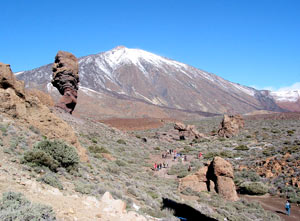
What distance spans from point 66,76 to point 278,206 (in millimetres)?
22013

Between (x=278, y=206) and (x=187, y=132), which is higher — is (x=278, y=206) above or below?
below

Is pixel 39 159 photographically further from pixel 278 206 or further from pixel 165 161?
pixel 165 161

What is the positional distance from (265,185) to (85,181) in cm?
1161

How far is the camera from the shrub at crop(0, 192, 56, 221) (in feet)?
A: 12.1

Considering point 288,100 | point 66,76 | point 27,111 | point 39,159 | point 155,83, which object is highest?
point 288,100

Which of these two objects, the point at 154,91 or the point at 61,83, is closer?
the point at 61,83

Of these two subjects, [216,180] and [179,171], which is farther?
[179,171]

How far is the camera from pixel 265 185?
15242mm

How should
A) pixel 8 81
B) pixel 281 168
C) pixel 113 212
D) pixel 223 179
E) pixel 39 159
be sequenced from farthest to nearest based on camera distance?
pixel 281 168, pixel 223 179, pixel 8 81, pixel 39 159, pixel 113 212

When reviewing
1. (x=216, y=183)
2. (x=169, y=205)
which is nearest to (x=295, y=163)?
(x=216, y=183)

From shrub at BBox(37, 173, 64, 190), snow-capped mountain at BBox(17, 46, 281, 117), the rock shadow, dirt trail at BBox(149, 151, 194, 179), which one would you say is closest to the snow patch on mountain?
snow-capped mountain at BBox(17, 46, 281, 117)

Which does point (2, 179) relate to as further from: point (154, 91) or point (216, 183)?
point (154, 91)

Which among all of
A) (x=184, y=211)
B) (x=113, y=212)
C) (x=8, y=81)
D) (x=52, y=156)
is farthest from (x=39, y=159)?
(x=8, y=81)

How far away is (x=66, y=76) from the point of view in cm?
2648
